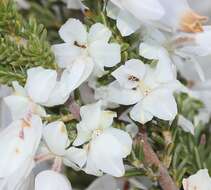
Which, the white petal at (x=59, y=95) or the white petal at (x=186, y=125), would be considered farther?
the white petal at (x=186, y=125)

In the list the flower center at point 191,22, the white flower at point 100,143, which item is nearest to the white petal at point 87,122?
the white flower at point 100,143

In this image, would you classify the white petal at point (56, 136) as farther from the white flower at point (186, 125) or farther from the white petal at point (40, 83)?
the white flower at point (186, 125)

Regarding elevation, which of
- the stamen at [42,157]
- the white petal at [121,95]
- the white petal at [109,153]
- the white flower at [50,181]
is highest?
the white petal at [121,95]

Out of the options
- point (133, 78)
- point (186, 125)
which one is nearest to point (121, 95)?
point (133, 78)

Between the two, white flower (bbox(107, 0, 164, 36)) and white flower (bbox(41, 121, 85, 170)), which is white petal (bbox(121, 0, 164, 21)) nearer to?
white flower (bbox(107, 0, 164, 36))

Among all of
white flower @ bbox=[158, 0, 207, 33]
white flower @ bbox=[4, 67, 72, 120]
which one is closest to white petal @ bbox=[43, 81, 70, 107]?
white flower @ bbox=[4, 67, 72, 120]

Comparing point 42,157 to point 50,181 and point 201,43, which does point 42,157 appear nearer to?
point 50,181

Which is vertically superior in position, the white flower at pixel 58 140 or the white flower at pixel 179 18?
the white flower at pixel 179 18
